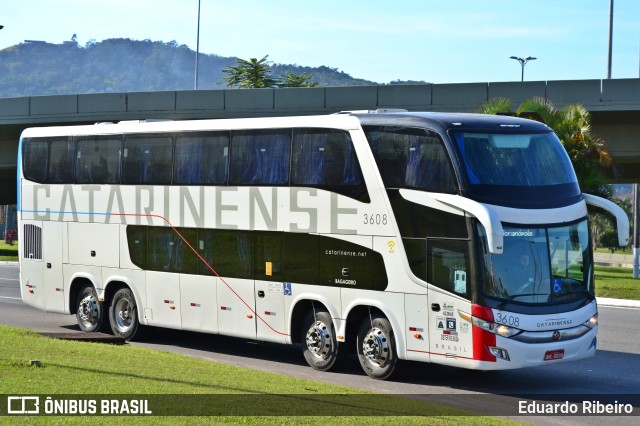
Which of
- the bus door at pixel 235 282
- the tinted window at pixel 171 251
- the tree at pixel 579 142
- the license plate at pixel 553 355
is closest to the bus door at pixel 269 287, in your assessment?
the bus door at pixel 235 282

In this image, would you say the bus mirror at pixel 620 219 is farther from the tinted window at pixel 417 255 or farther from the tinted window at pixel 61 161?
the tinted window at pixel 61 161

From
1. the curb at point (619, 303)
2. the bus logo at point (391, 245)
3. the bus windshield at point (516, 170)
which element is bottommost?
the curb at point (619, 303)

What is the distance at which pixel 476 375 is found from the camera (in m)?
18.2

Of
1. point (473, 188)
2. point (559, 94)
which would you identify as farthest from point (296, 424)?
point (559, 94)

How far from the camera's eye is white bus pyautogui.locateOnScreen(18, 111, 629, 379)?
52.5 ft

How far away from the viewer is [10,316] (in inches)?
1030

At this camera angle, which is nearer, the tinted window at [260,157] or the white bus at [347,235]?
the white bus at [347,235]

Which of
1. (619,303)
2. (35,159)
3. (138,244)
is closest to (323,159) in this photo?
(138,244)

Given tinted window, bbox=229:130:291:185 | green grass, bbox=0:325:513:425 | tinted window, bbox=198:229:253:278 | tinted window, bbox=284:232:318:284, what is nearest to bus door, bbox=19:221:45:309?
tinted window, bbox=198:229:253:278

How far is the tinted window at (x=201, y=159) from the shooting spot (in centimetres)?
2003

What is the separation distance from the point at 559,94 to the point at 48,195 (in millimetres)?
22428

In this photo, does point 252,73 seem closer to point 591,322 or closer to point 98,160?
point 98,160

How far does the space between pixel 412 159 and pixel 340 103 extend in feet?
91.4

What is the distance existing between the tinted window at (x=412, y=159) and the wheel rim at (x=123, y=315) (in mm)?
7542
